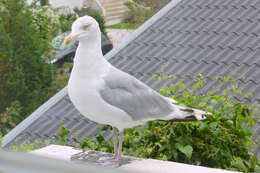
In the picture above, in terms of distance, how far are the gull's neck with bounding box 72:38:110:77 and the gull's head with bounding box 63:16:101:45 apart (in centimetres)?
2

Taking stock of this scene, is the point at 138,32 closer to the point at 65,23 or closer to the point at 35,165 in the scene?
the point at 35,165

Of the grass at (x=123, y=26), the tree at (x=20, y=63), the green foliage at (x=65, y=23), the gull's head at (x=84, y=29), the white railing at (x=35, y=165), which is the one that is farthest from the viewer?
the grass at (x=123, y=26)

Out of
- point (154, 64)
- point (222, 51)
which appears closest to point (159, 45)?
point (154, 64)

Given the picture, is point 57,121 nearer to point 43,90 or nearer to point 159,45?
point 159,45

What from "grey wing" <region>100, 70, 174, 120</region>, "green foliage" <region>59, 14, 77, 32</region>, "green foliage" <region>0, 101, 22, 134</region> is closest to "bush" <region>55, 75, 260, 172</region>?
"grey wing" <region>100, 70, 174, 120</region>

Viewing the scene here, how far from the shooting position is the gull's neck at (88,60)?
1.22 m

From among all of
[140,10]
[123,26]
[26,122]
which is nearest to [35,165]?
[26,122]

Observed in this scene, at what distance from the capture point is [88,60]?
48.1 inches

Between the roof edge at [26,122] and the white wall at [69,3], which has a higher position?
the roof edge at [26,122]

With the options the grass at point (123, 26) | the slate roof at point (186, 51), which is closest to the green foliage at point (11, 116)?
the slate roof at point (186, 51)

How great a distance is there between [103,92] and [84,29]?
0.20 m

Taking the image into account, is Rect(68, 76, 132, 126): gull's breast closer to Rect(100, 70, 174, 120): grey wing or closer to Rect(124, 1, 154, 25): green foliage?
Rect(100, 70, 174, 120): grey wing

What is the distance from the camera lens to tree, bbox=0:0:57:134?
5.03 meters

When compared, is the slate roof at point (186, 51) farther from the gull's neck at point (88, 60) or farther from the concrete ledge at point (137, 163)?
the gull's neck at point (88, 60)
